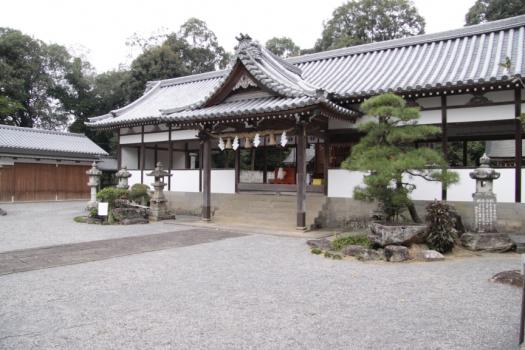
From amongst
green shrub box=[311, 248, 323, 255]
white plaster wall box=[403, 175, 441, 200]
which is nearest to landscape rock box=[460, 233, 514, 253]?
white plaster wall box=[403, 175, 441, 200]

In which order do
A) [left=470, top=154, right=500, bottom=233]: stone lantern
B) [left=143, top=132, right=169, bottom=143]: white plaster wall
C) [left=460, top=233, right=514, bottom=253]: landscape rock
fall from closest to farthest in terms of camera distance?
[left=460, top=233, right=514, bottom=253]: landscape rock
[left=470, top=154, right=500, bottom=233]: stone lantern
[left=143, top=132, right=169, bottom=143]: white plaster wall

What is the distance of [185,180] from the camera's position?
1669 cm

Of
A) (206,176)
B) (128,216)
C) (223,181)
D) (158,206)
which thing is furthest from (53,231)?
(223,181)

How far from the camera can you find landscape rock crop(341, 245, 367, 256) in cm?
808

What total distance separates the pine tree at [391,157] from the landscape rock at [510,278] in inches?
108

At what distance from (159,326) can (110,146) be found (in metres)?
34.9

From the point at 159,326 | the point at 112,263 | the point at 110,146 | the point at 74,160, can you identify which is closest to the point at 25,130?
the point at 74,160

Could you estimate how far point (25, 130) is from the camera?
84.4 feet

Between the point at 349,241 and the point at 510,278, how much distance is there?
11.1 feet

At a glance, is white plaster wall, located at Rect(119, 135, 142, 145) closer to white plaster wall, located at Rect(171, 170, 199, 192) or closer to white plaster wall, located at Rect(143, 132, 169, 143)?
white plaster wall, located at Rect(143, 132, 169, 143)

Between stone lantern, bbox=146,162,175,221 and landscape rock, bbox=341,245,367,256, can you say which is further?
stone lantern, bbox=146,162,175,221

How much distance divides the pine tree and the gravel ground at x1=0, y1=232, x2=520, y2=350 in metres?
1.82

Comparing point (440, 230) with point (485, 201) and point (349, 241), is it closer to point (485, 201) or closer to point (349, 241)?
point (485, 201)

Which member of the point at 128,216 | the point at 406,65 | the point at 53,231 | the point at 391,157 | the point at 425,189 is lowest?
the point at 53,231
